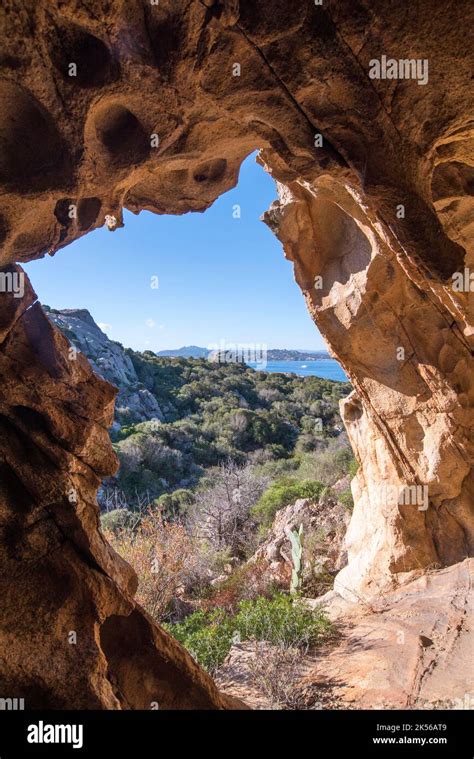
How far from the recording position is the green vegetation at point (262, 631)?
590cm

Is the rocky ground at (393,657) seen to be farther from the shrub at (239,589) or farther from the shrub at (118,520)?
the shrub at (118,520)

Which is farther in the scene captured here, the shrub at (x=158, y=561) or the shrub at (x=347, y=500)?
the shrub at (x=347, y=500)

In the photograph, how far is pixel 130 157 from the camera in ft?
8.22

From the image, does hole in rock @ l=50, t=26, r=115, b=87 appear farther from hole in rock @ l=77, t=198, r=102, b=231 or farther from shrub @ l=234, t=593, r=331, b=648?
shrub @ l=234, t=593, r=331, b=648

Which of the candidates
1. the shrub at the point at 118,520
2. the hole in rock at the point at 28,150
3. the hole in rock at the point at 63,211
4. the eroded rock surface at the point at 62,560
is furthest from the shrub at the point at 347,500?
the hole in rock at the point at 28,150

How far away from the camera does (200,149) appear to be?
9.47 ft

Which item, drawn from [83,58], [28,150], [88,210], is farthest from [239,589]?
[83,58]

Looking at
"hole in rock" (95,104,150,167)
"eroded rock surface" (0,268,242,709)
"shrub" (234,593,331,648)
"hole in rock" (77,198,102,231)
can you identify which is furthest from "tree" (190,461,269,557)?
"hole in rock" (95,104,150,167)

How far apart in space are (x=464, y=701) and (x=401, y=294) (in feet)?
15.7

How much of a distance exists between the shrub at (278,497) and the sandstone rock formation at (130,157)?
9.94 m

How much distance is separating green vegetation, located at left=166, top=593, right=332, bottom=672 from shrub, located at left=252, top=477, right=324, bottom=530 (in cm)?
638

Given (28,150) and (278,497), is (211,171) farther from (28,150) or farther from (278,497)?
(278,497)

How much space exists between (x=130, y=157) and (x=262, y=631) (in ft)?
19.6
